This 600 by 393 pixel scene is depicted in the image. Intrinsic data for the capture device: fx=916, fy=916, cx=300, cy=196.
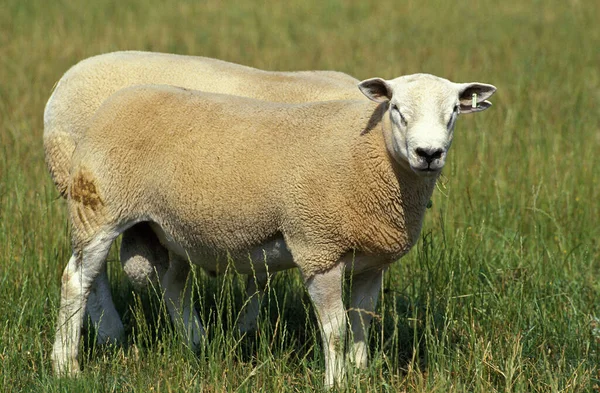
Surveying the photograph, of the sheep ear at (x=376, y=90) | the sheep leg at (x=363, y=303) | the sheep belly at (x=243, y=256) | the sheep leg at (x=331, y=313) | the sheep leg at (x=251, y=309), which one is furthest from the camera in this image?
the sheep leg at (x=251, y=309)

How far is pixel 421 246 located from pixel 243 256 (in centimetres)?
162

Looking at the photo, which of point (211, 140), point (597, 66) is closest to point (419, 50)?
point (597, 66)

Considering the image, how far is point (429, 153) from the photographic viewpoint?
3.46 metres

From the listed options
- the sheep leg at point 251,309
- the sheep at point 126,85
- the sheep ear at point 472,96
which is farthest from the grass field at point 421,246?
the sheep ear at point 472,96

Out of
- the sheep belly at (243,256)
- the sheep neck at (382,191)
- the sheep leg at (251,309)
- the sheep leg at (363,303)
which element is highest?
the sheep neck at (382,191)

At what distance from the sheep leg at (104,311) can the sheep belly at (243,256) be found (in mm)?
625

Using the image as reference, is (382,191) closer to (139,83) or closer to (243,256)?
(243,256)

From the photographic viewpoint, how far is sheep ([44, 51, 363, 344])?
488 centimetres

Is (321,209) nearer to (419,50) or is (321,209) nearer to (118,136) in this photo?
(118,136)

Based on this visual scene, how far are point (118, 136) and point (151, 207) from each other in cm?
36

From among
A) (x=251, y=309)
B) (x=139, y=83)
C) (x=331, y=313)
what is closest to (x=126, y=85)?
(x=139, y=83)

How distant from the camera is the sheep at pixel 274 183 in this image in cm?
385

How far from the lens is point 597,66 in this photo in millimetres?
9758

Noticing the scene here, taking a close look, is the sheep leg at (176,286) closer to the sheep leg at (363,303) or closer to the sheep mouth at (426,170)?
the sheep leg at (363,303)
